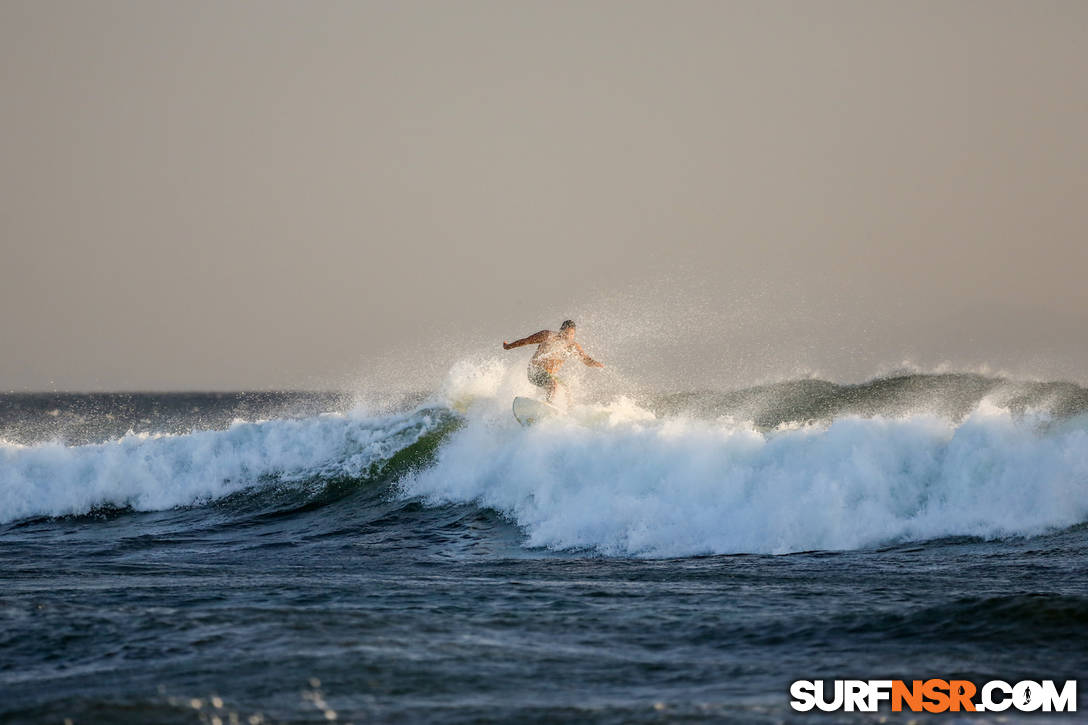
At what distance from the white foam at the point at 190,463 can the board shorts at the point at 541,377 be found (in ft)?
9.49

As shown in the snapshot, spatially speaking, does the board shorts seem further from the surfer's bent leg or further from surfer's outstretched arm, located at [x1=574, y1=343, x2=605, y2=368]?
surfer's outstretched arm, located at [x1=574, y1=343, x2=605, y2=368]

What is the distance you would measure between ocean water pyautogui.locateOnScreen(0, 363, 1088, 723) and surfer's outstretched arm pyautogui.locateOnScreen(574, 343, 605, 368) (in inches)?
30.5

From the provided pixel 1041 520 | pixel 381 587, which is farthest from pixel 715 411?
pixel 381 587

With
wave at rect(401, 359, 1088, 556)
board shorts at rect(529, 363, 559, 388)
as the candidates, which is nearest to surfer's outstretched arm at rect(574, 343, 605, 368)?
board shorts at rect(529, 363, 559, 388)

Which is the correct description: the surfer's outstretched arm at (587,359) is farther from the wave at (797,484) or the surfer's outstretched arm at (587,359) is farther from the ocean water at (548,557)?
the wave at (797,484)

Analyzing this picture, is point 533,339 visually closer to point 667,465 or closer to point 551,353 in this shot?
point 551,353

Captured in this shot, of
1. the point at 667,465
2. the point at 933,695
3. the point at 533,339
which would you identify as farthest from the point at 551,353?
the point at 933,695

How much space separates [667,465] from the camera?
518 inches

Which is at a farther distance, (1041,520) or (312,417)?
(312,417)

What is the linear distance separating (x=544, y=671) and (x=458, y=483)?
397 inches

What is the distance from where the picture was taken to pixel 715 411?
17.7 meters

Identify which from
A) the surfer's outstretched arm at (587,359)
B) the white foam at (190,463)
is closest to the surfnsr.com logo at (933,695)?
the surfer's outstretched arm at (587,359)

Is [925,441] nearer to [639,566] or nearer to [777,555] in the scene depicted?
[777,555]

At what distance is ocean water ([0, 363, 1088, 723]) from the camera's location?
529 centimetres
